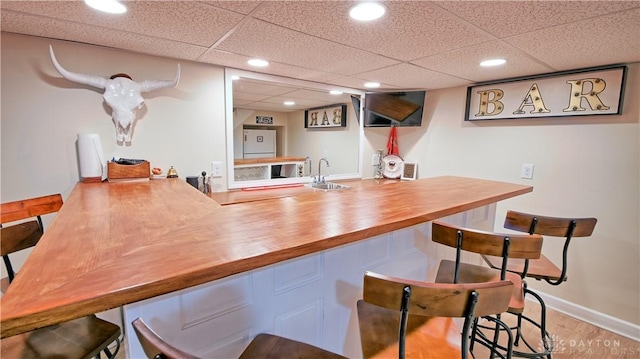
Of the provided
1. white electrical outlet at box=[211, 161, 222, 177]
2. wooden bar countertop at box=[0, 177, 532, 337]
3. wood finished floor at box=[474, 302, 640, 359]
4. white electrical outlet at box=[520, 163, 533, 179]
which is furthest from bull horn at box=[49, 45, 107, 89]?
white electrical outlet at box=[520, 163, 533, 179]

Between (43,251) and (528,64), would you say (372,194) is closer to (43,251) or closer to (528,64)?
(43,251)

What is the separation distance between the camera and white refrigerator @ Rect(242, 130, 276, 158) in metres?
2.75

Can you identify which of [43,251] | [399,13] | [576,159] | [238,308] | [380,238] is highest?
[399,13]

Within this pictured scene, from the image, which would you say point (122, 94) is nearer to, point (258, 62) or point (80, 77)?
point (80, 77)

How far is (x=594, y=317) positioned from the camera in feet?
7.52

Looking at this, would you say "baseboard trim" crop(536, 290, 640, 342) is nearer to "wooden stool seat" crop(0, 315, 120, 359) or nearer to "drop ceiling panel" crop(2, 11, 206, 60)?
"wooden stool seat" crop(0, 315, 120, 359)

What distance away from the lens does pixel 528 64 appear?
211 cm

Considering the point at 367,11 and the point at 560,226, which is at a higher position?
the point at 367,11

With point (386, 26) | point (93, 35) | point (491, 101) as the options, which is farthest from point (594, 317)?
point (93, 35)

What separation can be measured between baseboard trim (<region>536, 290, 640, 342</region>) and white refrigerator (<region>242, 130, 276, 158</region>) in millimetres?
2877

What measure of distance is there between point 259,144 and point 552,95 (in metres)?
2.59

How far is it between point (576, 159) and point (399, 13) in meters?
2.09

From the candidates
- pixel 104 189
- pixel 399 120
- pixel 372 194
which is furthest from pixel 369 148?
pixel 104 189

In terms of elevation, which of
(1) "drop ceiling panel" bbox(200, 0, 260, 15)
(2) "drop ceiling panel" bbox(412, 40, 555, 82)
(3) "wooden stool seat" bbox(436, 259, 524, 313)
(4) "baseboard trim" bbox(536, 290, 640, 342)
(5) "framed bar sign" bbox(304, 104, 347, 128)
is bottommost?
(4) "baseboard trim" bbox(536, 290, 640, 342)
